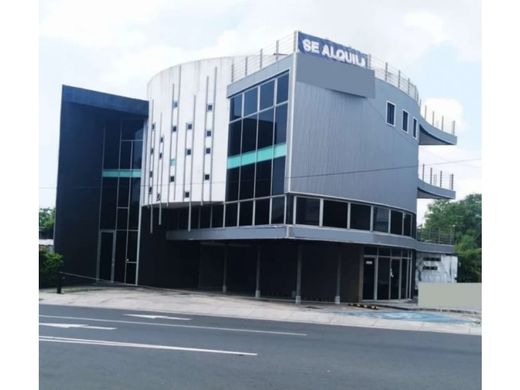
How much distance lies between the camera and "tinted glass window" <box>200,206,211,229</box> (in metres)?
26.1

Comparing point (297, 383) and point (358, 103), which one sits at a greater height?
point (358, 103)

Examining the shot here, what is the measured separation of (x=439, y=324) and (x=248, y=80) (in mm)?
12206

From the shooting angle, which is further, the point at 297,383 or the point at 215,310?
the point at 215,310

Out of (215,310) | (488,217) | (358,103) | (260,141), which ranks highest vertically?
(358,103)

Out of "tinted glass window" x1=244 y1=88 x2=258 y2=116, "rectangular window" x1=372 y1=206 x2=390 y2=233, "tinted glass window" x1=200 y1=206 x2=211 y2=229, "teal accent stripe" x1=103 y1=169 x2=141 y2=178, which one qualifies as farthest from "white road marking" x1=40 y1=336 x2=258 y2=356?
"teal accent stripe" x1=103 y1=169 x2=141 y2=178

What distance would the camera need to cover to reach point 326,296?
80.5ft

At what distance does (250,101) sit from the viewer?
76.7 feet

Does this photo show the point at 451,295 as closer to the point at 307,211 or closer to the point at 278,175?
the point at 307,211

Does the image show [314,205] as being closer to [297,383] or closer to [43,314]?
[43,314]

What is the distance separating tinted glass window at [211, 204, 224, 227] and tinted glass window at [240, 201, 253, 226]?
5.52ft

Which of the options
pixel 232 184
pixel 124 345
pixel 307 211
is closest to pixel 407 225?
pixel 307 211

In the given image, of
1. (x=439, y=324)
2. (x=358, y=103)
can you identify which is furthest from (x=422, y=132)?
(x=439, y=324)

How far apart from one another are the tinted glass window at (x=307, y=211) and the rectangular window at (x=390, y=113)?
5883mm

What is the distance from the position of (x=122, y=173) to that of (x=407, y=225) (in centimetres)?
1506
